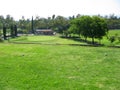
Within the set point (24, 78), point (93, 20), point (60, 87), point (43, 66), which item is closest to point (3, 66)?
point (43, 66)

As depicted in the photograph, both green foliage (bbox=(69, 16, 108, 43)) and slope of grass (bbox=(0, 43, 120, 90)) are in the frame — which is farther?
green foliage (bbox=(69, 16, 108, 43))

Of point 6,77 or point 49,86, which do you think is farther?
point 6,77

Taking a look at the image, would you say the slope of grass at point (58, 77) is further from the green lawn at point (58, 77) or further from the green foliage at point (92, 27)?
the green foliage at point (92, 27)

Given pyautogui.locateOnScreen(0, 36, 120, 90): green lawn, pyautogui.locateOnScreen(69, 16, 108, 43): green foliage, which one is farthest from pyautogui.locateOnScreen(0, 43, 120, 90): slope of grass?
pyautogui.locateOnScreen(69, 16, 108, 43): green foliage

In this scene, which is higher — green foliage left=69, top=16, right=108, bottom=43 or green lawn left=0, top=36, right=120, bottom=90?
green foliage left=69, top=16, right=108, bottom=43

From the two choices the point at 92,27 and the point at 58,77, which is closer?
the point at 58,77

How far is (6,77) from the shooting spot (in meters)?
14.0

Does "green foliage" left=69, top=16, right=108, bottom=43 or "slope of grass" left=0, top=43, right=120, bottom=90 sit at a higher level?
"green foliage" left=69, top=16, right=108, bottom=43

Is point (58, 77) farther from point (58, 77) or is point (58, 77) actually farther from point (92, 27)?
point (92, 27)

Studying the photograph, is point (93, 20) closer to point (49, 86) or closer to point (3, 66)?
point (3, 66)

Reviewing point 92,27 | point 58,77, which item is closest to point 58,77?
point 58,77

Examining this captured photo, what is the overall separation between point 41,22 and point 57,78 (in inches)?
5612

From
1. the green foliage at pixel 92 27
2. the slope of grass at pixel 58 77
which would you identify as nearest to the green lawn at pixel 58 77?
the slope of grass at pixel 58 77

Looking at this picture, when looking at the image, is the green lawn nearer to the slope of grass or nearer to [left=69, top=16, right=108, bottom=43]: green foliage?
the slope of grass
